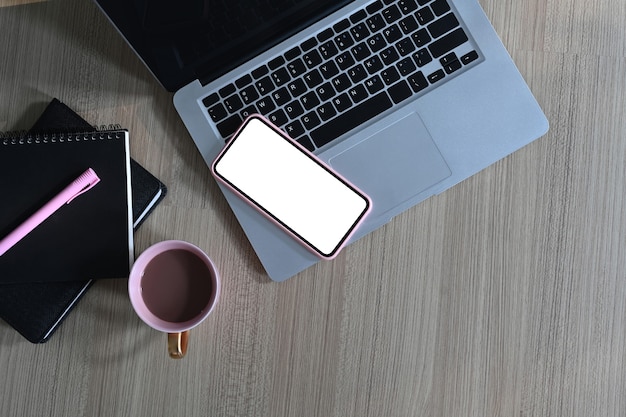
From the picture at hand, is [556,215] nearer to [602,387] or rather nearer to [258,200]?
[602,387]

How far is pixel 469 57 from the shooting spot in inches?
30.1

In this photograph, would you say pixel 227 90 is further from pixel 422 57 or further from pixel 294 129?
pixel 422 57

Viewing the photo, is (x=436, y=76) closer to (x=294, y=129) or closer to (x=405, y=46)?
(x=405, y=46)

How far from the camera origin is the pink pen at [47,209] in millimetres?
727

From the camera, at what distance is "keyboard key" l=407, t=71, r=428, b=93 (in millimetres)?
766

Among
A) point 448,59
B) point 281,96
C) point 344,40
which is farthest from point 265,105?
point 448,59

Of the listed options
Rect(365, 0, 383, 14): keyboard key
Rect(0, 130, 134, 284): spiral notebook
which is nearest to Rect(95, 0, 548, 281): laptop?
Rect(365, 0, 383, 14): keyboard key

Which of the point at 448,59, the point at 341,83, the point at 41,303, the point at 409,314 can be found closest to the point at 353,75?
the point at 341,83

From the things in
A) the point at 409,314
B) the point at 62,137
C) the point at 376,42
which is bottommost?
the point at 409,314

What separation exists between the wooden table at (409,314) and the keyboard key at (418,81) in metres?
0.13

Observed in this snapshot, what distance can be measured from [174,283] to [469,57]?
17.9 inches

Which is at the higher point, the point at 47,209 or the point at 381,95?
the point at 47,209

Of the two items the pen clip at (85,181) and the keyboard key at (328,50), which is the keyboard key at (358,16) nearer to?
the keyboard key at (328,50)

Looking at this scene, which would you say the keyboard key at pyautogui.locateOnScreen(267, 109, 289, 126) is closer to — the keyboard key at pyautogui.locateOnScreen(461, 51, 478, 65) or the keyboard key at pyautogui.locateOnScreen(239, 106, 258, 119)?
the keyboard key at pyautogui.locateOnScreen(239, 106, 258, 119)
